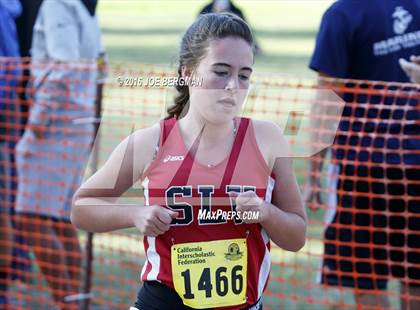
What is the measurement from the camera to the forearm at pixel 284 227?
311 centimetres

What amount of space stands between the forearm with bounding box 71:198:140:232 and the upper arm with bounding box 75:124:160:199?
0.03 meters

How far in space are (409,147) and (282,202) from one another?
2.01 m

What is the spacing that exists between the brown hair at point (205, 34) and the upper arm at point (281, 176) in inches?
13.0

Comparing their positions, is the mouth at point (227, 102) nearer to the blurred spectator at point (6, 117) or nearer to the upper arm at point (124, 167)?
the upper arm at point (124, 167)

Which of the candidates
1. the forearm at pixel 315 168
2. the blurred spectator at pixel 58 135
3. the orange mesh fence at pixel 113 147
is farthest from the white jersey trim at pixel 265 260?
the blurred spectator at pixel 58 135

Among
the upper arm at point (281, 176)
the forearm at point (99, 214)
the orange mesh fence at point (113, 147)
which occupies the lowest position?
the orange mesh fence at point (113, 147)

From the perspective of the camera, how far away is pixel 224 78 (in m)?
3.10

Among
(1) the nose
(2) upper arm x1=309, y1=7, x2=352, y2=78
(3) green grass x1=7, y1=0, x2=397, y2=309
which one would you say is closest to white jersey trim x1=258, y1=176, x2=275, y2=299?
(1) the nose

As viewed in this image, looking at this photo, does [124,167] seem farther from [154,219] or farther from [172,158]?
[154,219]

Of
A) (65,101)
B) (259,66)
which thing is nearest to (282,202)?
(65,101)

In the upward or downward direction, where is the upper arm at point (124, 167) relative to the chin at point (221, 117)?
downward

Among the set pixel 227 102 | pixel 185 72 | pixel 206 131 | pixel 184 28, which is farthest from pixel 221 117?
pixel 184 28

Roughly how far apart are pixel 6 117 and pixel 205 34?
3.23 m

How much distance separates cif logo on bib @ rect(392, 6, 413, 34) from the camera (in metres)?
5.08
